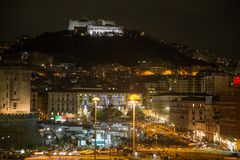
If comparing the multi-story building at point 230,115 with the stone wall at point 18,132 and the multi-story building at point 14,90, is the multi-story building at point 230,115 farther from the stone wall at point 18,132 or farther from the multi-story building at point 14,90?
the multi-story building at point 14,90

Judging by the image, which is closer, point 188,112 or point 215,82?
point 188,112

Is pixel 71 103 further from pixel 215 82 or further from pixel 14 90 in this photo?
pixel 14 90

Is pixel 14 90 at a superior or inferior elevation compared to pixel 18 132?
superior

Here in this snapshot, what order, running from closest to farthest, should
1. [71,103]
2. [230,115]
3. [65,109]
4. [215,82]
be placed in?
[230,115] < [65,109] < [71,103] < [215,82]

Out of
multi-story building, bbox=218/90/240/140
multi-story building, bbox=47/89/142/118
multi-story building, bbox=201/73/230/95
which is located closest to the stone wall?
multi-story building, bbox=218/90/240/140

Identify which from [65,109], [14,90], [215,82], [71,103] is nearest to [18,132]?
[14,90]

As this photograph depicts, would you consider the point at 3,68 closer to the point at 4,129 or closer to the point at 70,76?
the point at 4,129

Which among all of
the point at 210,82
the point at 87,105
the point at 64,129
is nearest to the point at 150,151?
the point at 64,129

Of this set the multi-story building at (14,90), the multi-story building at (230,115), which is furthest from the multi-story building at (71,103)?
the multi-story building at (14,90)

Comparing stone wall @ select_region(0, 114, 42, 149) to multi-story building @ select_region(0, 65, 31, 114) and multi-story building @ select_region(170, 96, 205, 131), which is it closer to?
multi-story building @ select_region(0, 65, 31, 114)
